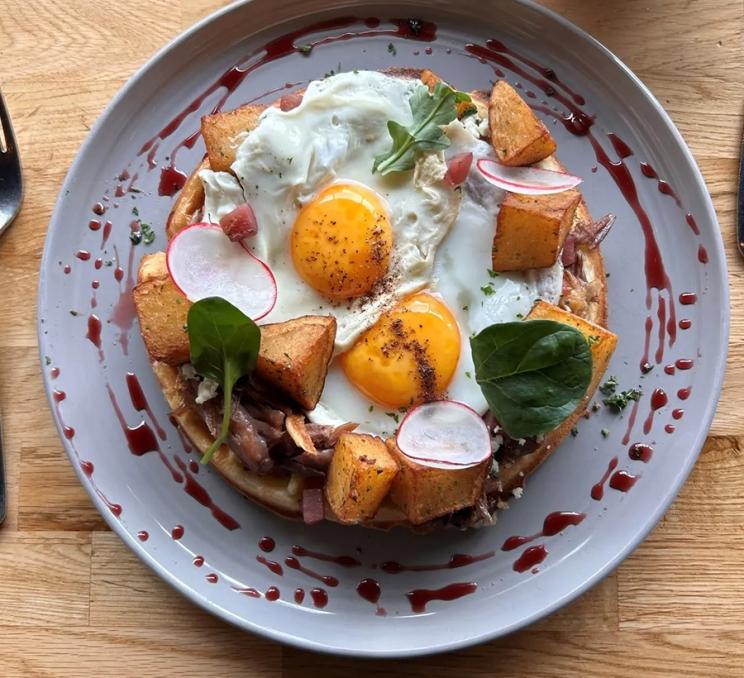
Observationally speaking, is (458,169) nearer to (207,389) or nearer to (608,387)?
(608,387)

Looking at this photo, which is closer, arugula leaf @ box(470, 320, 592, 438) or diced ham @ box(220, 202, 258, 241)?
arugula leaf @ box(470, 320, 592, 438)

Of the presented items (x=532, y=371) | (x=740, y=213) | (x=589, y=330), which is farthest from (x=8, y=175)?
(x=740, y=213)

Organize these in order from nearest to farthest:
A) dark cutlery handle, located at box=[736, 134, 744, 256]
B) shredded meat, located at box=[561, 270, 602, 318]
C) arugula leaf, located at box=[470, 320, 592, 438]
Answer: arugula leaf, located at box=[470, 320, 592, 438] < shredded meat, located at box=[561, 270, 602, 318] < dark cutlery handle, located at box=[736, 134, 744, 256]

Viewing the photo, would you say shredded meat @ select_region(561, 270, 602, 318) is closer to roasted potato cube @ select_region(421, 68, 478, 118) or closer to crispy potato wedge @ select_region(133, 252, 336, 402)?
roasted potato cube @ select_region(421, 68, 478, 118)

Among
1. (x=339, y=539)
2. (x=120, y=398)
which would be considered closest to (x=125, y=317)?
(x=120, y=398)

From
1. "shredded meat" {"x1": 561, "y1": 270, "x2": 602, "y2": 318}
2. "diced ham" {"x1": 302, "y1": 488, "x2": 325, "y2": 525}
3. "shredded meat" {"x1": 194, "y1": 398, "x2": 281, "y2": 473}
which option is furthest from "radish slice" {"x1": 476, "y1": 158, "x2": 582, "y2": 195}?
"diced ham" {"x1": 302, "y1": 488, "x2": 325, "y2": 525}
